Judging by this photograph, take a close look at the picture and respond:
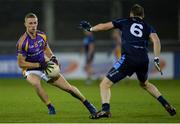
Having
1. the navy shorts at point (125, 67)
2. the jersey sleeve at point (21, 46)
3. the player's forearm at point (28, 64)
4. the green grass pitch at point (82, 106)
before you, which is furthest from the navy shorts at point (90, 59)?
the navy shorts at point (125, 67)

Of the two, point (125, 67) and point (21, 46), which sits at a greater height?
point (21, 46)

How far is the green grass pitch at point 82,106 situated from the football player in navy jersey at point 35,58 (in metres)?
0.60

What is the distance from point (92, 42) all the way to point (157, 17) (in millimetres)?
10342

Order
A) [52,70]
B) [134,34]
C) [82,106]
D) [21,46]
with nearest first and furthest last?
[134,34], [52,70], [21,46], [82,106]

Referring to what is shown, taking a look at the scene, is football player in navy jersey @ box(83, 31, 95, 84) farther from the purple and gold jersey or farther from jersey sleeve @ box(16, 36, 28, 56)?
jersey sleeve @ box(16, 36, 28, 56)

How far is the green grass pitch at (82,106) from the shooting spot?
13.8 metres

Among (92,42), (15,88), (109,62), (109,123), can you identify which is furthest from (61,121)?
(109,62)

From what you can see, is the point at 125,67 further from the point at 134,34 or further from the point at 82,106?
the point at 82,106

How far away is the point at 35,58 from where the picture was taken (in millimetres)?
14562

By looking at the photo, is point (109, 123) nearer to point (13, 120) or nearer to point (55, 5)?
point (13, 120)

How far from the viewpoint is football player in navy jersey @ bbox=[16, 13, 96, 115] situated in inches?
565

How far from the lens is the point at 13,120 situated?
13.6 m

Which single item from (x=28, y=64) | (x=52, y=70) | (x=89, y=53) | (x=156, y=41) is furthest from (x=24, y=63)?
(x=89, y=53)

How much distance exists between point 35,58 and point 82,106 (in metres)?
2.71
